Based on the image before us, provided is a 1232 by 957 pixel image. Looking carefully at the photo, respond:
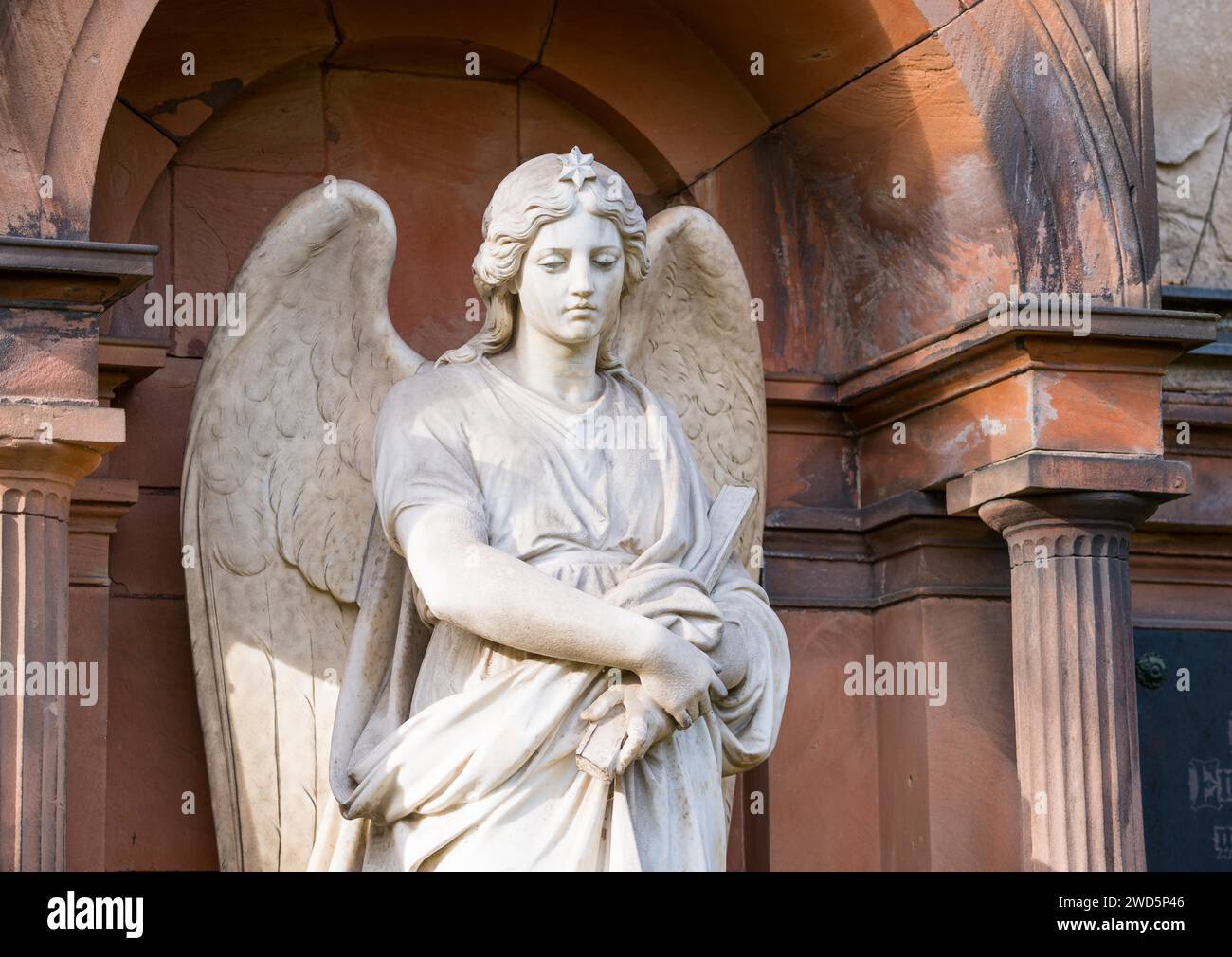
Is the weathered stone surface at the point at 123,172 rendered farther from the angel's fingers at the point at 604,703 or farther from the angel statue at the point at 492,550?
the angel's fingers at the point at 604,703

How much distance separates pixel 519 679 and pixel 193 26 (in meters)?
2.30

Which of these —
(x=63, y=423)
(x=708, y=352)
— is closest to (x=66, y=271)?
(x=63, y=423)

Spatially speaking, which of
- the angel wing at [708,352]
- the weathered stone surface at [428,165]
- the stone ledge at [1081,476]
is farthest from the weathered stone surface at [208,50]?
the stone ledge at [1081,476]

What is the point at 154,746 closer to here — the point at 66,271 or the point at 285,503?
the point at 285,503

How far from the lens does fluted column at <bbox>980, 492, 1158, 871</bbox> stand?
7.34 m

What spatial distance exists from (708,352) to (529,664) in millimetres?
1596

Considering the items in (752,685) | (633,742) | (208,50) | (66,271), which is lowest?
(633,742)

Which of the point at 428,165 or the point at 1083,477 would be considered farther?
the point at 428,165

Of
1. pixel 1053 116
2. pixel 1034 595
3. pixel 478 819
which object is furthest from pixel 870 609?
pixel 478 819

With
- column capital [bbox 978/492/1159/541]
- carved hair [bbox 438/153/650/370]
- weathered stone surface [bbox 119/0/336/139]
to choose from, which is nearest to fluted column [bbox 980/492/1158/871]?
column capital [bbox 978/492/1159/541]

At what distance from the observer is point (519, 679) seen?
6492 millimetres

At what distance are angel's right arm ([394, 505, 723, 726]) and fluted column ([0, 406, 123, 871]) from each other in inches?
33.0

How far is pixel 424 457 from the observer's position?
673 centimetres

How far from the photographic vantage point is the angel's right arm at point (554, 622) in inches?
252
